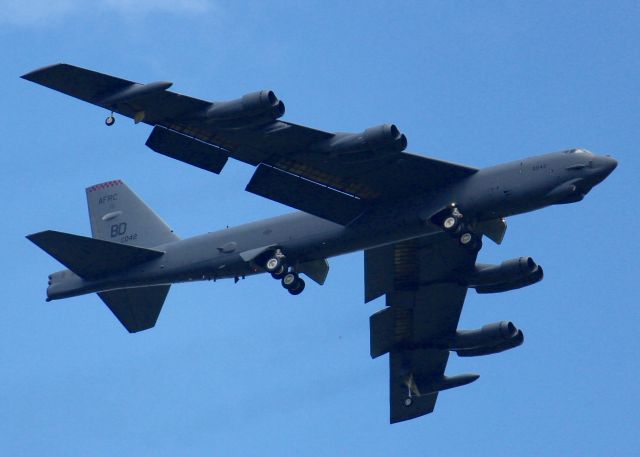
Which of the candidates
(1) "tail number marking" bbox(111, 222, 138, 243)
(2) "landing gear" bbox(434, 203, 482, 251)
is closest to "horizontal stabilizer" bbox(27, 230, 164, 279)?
(1) "tail number marking" bbox(111, 222, 138, 243)

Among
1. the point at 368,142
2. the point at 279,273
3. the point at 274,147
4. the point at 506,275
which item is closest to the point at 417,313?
the point at 506,275

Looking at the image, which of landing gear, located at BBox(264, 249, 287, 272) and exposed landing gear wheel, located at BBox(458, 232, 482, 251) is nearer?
exposed landing gear wheel, located at BBox(458, 232, 482, 251)

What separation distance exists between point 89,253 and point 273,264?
286 inches

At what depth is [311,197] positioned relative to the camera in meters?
50.0

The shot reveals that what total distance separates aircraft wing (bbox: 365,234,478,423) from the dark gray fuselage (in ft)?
15.2

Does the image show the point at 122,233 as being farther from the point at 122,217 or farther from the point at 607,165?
the point at 607,165

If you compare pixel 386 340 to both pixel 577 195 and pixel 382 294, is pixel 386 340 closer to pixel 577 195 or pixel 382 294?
pixel 382 294

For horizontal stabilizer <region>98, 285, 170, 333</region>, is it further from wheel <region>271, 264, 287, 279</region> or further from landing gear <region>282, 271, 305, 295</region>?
landing gear <region>282, 271, 305, 295</region>

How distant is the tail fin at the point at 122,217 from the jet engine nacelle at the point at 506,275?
491 inches

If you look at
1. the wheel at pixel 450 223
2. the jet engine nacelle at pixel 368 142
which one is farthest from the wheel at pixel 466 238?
the jet engine nacelle at pixel 368 142

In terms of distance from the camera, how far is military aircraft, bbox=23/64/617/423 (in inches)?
1839

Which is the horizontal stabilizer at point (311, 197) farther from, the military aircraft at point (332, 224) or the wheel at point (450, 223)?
the wheel at point (450, 223)

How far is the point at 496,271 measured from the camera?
5375 cm

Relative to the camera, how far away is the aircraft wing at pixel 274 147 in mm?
45875
